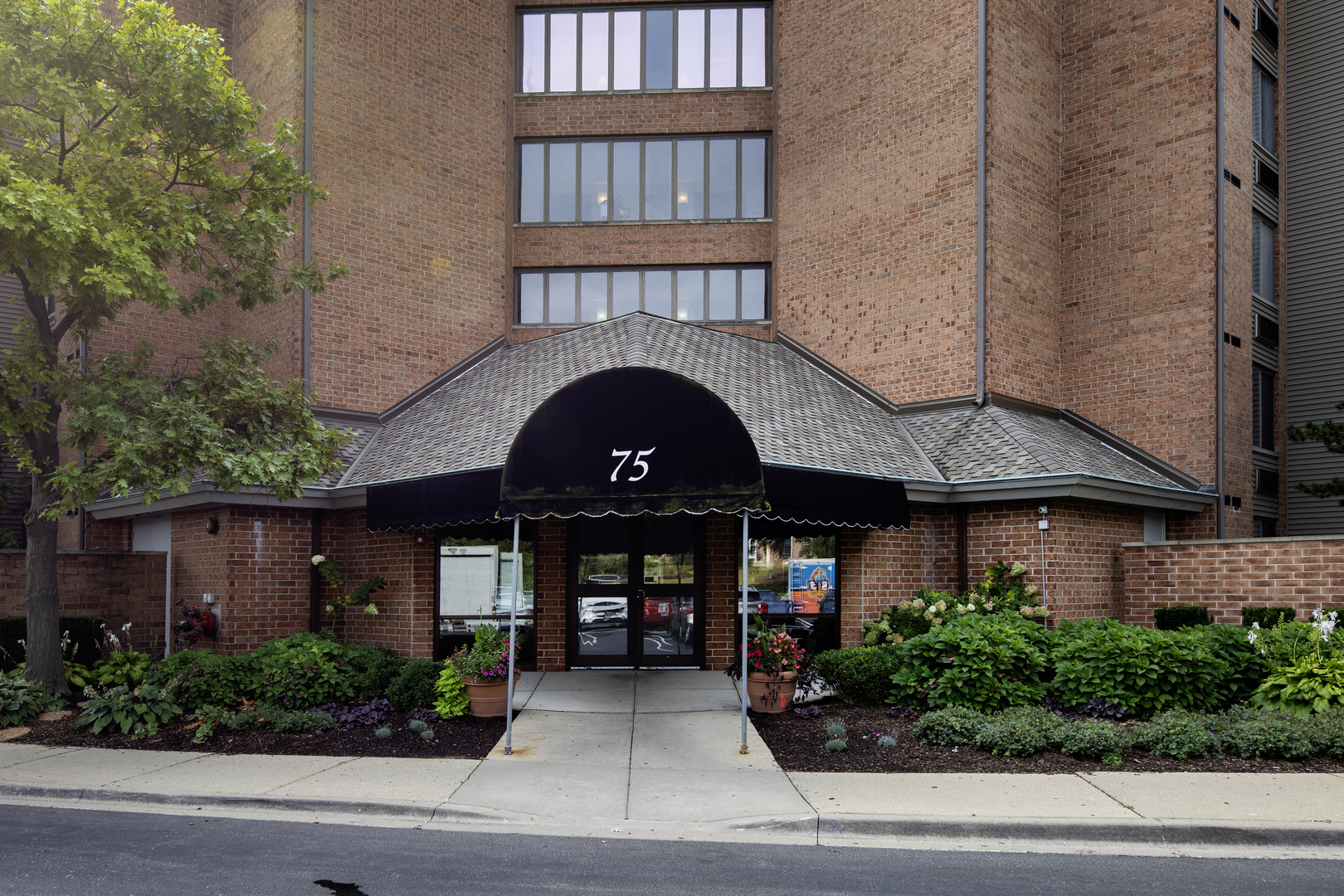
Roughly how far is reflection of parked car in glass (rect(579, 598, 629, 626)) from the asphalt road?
6992 mm

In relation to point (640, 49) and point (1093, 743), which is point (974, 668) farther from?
point (640, 49)

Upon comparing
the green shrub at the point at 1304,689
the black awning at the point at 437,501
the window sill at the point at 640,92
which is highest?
the window sill at the point at 640,92

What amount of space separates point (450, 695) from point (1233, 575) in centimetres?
1124

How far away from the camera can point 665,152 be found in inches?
794

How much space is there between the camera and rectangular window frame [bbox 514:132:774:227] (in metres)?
20.0

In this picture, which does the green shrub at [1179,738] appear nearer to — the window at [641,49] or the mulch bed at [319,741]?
the mulch bed at [319,741]

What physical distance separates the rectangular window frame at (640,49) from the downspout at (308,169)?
474cm

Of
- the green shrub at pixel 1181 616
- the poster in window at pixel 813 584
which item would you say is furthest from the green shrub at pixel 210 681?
the green shrub at pixel 1181 616

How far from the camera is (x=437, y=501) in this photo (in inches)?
483

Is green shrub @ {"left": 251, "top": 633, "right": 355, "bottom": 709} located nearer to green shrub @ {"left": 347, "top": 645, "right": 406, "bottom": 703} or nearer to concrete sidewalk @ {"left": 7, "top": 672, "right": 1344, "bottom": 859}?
green shrub @ {"left": 347, "top": 645, "right": 406, "bottom": 703}

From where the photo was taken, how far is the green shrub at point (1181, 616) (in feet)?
43.8

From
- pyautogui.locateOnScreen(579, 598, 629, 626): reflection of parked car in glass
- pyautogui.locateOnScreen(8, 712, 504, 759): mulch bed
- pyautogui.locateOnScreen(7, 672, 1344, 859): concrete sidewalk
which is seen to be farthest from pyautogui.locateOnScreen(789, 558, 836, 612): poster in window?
pyautogui.locateOnScreen(8, 712, 504, 759): mulch bed

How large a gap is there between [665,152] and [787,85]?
295cm

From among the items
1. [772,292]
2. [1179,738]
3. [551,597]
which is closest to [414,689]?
[551,597]
